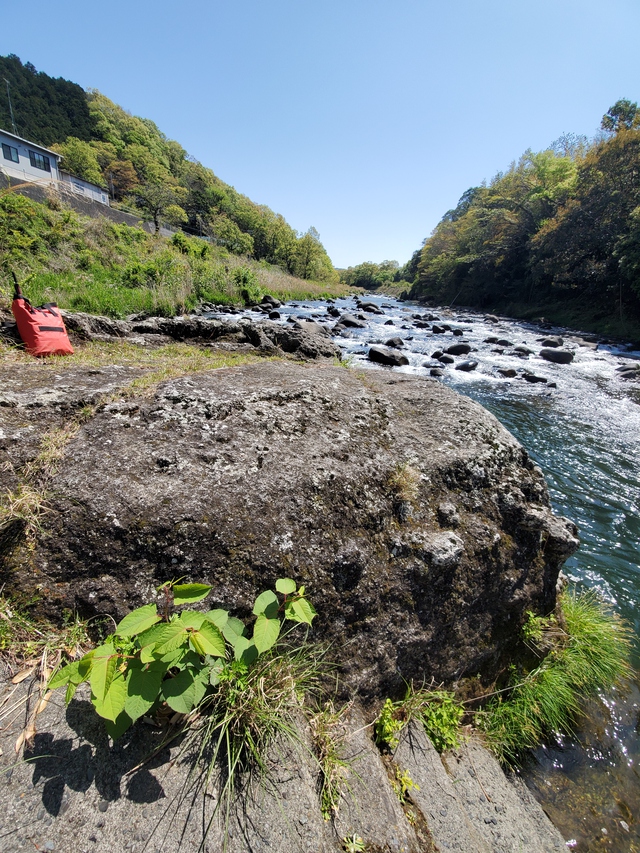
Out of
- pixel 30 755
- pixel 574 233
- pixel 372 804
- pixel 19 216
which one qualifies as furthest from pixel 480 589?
pixel 574 233

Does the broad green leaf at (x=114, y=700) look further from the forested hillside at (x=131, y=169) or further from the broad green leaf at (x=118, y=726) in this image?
the forested hillside at (x=131, y=169)

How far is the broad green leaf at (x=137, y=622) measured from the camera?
59.9 inches

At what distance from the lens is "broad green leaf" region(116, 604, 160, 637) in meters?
1.52

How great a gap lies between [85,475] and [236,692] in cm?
150

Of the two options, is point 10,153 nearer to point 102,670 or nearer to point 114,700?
point 102,670

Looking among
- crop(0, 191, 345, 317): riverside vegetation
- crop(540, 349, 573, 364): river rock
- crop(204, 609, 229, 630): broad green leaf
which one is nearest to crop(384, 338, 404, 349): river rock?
crop(540, 349, 573, 364): river rock

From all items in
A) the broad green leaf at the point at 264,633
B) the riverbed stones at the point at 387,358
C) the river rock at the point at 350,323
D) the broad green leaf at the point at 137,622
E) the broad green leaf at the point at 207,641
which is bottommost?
the riverbed stones at the point at 387,358

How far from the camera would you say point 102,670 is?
4.66 ft

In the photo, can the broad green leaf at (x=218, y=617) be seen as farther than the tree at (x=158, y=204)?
No

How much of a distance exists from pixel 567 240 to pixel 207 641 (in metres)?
39.2

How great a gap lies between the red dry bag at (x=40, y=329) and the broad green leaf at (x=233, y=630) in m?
4.41

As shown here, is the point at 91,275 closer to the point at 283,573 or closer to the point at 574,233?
the point at 283,573

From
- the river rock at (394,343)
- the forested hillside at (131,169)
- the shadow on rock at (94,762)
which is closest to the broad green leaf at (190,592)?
the shadow on rock at (94,762)

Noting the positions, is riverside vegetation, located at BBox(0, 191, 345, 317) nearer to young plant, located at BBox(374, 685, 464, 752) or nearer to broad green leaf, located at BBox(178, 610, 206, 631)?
broad green leaf, located at BBox(178, 610, 206, 631)
